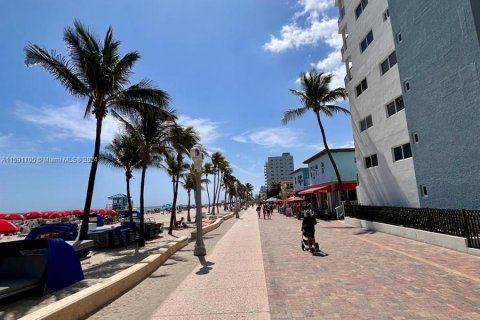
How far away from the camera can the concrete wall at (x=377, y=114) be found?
59.2 ft

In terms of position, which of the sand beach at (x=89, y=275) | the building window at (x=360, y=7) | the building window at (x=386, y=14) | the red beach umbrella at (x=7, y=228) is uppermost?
the building window at (x=360, y=7)

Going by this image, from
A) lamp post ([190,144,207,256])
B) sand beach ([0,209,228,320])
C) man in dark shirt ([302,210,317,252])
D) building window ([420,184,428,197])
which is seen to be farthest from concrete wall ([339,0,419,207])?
sand beach ([0,209,228,320])

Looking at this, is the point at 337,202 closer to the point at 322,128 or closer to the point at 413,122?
the point at 322,128

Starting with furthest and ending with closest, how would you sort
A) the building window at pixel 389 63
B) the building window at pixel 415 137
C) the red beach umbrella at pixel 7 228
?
the building window at pixel 389 63
the building window at pixel 415 137
the red beach umbrella at pixel 7 228

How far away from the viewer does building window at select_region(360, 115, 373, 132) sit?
72.5 ft

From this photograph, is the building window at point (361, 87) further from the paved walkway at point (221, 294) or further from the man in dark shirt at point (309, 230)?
the paved walkway at point (221, 294)

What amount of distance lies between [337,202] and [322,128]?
12.4 metres

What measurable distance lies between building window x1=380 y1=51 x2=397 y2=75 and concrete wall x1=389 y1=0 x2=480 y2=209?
4.20ft

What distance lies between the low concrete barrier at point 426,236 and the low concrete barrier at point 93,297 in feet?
32.2

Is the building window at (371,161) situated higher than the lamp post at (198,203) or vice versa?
the building window at (371,161)

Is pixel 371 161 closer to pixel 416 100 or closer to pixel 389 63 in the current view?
pixel 389 63

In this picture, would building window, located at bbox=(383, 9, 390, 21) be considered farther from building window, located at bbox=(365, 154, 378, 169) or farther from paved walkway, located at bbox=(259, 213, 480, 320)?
paved walkway, located at bbox=(259, 213, 480, 320)

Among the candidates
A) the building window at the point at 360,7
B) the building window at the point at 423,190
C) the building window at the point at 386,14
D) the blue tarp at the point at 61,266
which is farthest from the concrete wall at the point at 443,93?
the blue tarp at the point at 61,266

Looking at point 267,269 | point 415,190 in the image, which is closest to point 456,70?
point 415,190
